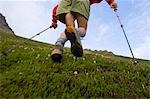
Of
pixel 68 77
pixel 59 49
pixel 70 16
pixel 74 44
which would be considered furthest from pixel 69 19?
pixel 68 77

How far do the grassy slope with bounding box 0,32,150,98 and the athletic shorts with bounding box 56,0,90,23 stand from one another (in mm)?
1789

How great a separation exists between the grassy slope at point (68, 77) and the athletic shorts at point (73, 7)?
179 cm

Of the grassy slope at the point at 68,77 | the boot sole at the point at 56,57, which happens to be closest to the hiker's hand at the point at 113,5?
the grassy slope at the point at 68,77

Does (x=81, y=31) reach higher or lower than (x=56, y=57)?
higher

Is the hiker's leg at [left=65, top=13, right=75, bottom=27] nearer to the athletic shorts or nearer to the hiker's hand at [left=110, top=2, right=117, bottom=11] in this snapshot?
the athletic shorts

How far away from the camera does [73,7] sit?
12508mm

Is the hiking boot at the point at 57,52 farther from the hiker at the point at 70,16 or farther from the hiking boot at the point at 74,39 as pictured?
the hiking boot at the point at 74,39

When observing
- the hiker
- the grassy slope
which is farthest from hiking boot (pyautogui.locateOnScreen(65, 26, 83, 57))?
the grassy slope

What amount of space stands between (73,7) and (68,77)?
2.36 meters

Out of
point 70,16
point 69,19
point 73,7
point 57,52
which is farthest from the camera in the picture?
point 73,7

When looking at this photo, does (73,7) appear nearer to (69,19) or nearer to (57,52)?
(69,19)

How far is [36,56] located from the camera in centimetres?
1413

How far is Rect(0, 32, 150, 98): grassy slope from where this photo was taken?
11.1m

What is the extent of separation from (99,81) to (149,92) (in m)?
1.60
